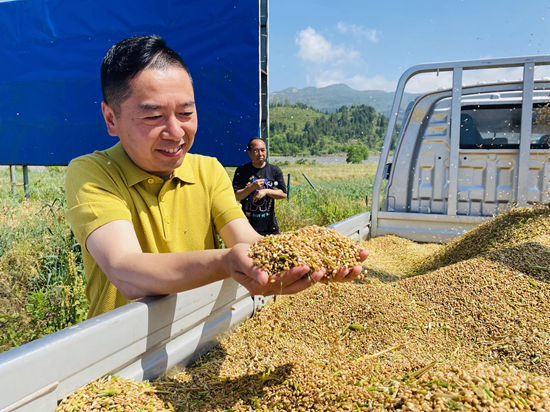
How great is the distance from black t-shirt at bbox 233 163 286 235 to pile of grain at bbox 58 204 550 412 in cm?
195

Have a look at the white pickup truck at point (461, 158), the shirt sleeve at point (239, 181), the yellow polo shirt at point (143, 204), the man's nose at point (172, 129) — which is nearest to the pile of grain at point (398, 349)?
the yellow polo shirt at point (143, 204)

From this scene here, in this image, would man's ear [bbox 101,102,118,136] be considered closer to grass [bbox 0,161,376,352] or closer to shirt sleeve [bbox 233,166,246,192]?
grass [bbox 0,161,376,352]

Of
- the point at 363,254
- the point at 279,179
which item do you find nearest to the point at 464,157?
the point at 279,179

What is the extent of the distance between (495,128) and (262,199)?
Answer: 2868mm

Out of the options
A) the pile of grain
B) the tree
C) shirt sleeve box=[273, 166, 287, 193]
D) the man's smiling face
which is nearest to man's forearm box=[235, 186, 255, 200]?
shirt sleeve box=[273, 166, 287, 193]

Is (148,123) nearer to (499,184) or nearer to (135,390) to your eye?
(135,390)

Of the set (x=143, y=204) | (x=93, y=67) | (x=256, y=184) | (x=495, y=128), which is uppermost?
(x=93, y=67)

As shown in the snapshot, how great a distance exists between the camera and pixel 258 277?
1.10m

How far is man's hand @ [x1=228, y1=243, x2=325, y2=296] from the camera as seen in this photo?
3.65ft

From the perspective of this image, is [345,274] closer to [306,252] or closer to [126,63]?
[306,252]

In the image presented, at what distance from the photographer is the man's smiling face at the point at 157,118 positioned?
4.34 ft

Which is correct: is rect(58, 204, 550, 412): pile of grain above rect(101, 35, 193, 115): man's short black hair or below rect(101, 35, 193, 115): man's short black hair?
below

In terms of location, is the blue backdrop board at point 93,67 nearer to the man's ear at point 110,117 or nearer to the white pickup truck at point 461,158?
the white pickup truck at point 461,158

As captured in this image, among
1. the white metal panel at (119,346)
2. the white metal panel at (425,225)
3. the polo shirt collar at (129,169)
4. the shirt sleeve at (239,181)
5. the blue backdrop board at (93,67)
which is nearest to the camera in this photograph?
the white metal panel at (119,346)
